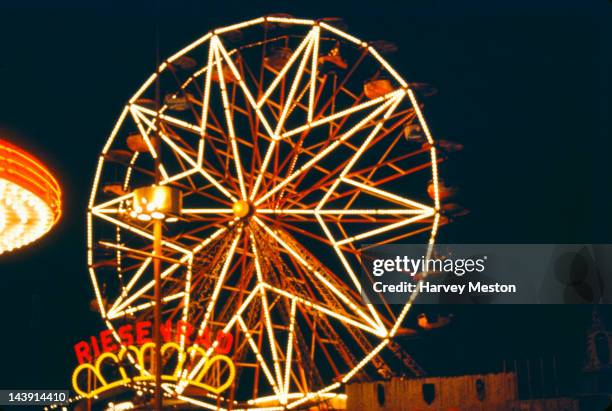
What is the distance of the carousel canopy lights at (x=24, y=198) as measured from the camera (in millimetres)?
14977

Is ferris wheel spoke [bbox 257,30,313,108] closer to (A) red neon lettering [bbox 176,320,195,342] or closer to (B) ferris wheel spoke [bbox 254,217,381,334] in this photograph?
(B) ferris wheel spoke [bbox 254,217,381,334]

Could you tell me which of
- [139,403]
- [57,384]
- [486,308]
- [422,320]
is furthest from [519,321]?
[57,384]

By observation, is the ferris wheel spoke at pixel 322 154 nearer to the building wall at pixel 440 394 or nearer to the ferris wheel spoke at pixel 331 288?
the ferris wheel spoke at pixel 331 288

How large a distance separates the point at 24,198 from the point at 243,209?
18.7ft

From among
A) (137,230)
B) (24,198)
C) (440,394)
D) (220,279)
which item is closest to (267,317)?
(220,279)

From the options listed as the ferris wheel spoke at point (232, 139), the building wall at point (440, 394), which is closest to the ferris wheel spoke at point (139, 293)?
the ferris wheel spoke at point (232, 139)

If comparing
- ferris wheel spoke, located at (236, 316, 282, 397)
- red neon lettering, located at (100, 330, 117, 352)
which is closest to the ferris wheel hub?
ferris wheel spoke, located at (236, 316, 282, 397)

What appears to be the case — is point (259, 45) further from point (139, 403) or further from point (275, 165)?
point (139, 403)

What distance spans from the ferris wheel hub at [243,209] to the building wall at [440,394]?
531cm

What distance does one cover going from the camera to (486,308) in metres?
29.2

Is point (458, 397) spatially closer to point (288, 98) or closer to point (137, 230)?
point (288, 98)

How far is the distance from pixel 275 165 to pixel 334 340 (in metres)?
4.34

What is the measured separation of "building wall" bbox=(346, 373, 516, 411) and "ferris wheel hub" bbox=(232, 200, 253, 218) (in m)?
5.31

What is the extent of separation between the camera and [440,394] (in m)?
21.0
